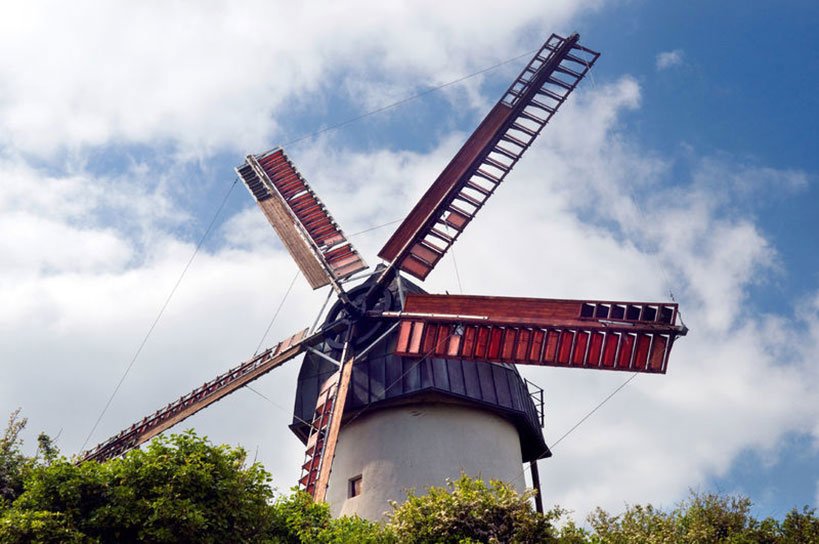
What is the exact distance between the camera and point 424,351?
25.0 m

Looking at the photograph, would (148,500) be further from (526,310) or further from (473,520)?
(526,310)

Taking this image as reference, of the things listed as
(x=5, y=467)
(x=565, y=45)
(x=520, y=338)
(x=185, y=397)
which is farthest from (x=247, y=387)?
(x=565, y=45)

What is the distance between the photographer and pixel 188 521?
17.3 metres

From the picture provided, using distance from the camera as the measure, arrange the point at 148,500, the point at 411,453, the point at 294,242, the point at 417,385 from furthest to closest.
A: the point at 294,242
the point at 417,385
the point at 411,453
the point at 148,500

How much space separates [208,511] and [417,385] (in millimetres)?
9269

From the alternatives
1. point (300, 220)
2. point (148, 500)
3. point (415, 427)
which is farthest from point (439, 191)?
point (148, 500)

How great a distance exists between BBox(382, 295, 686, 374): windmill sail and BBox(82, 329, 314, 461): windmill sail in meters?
4.57

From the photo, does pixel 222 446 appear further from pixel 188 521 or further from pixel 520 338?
pixel 520 338

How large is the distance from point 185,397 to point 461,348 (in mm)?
10395

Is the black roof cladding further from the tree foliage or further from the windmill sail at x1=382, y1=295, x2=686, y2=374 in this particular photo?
the tree foliage

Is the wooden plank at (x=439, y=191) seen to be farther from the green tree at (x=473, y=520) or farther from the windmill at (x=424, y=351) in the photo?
the green tree at (x=473, y=520)

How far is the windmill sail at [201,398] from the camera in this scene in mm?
28234

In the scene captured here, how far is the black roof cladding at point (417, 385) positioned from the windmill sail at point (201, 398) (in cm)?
93

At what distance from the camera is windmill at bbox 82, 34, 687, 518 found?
2366 centimetres
